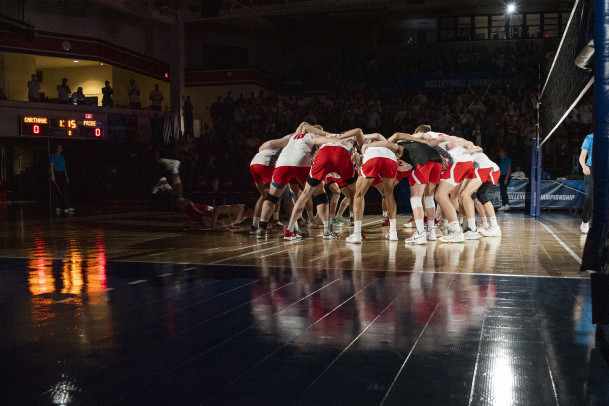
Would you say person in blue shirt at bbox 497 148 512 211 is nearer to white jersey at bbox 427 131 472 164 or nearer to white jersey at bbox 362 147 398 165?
white jersey at bbox 427 131 472 164

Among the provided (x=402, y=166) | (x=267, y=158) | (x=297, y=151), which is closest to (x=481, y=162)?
(x=402, y=166)

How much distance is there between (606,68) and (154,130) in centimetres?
2102

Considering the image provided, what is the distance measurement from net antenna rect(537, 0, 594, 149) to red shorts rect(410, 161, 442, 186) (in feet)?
6.08

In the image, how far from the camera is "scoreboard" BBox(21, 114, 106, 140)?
23.0 m

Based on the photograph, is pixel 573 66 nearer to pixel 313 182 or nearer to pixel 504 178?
pixel 313 182

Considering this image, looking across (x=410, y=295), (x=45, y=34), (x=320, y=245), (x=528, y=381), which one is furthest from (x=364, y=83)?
(x=528, y=381)

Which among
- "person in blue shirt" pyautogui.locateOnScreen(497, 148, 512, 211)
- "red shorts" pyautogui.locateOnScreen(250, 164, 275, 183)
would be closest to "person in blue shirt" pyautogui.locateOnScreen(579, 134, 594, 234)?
"red shorts" pyautogui.locateOnScreen(250, 164, 275, 183)

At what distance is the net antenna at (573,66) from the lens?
460 centimetres

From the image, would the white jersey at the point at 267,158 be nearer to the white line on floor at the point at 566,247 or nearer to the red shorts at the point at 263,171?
the red shorts at the point at 263,171

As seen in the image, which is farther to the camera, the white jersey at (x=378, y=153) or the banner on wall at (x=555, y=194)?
the banner on wall at (x=555, y=194)

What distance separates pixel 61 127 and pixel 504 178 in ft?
54.7

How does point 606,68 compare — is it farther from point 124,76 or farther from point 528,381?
point 124,76

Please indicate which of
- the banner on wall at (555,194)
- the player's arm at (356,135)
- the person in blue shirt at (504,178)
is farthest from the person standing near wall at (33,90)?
the player's arm at (356,135)

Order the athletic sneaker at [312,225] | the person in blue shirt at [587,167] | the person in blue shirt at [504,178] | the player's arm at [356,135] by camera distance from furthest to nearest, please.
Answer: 1. the person in blue shirt at [504,178]
2. the athletic sneaker at [312,225]
3. the person in blue shirt at [587,167]
4. the player's arm at [356,135]
